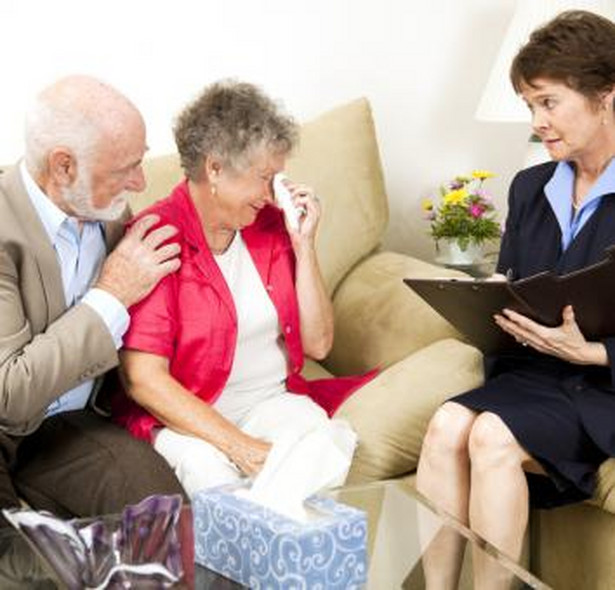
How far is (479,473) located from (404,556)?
0.40 meters

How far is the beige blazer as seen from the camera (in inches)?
78.3

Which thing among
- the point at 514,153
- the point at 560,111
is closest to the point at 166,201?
the point at 560,111

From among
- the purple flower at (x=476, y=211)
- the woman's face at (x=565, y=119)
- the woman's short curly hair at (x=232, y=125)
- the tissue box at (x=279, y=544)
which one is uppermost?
the woman's face at (x=565, y=119)

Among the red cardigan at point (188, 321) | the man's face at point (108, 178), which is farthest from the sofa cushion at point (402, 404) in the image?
the man's face at point (108, 178)

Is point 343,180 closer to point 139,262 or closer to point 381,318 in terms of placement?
point 381,318

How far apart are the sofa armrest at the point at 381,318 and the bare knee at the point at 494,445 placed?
0.42 meters

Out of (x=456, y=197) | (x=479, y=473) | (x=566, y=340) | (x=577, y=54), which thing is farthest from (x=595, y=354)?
(x=456, y=197)

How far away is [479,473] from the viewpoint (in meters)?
2.15

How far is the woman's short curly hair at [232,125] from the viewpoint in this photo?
2.23m

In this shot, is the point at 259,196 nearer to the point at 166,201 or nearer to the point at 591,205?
the point at 166,201

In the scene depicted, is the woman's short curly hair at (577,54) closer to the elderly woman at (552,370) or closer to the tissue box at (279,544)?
the elderly woman at (552,370)

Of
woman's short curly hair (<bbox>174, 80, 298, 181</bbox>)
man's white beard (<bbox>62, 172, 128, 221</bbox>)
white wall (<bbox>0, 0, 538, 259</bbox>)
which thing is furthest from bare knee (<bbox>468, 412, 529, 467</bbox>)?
white wall (<bbox>0, 0, 538, 259</bbox>)

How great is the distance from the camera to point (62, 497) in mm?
2102

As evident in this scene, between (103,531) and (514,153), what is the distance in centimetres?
226
